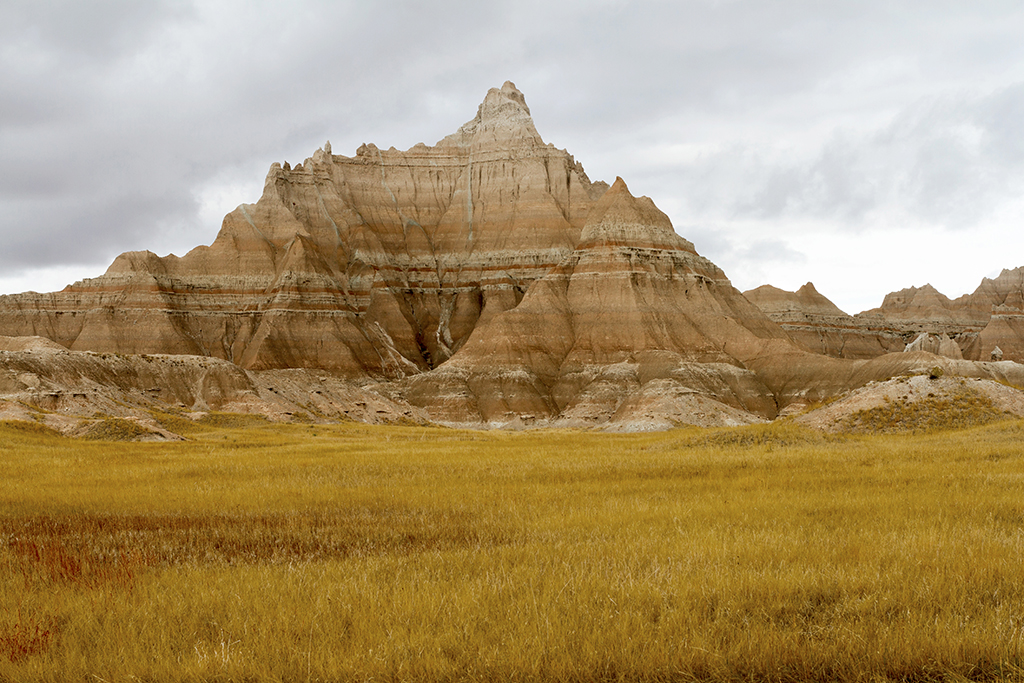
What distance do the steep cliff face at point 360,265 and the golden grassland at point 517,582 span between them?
10831cm

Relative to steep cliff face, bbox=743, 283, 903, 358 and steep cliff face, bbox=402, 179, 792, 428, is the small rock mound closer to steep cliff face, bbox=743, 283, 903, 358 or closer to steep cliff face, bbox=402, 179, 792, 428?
steep cliff face, bbox=402, 179, 792, 428

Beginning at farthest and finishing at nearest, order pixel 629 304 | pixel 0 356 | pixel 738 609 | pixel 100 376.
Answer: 1. pixel 629 304
2. pixel 100 376
3. pixel 0 356
4. pixel 738 609

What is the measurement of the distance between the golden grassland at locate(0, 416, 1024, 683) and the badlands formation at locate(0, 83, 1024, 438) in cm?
5244

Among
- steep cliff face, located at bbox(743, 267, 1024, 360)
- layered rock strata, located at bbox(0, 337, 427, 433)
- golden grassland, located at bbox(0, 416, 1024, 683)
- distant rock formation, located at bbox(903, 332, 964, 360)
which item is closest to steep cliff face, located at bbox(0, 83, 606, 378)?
layered rock strata, located at bbox(0, 337, 427, 433)

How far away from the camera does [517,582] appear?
→ 25.6 ft

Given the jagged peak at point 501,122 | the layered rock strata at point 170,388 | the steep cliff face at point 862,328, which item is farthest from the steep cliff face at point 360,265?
the steep cliff face at point 862,328

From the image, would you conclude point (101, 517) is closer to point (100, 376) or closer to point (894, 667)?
point (894, 667)

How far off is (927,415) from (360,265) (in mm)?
121164

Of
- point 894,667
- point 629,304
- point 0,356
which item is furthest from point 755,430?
point 629,304

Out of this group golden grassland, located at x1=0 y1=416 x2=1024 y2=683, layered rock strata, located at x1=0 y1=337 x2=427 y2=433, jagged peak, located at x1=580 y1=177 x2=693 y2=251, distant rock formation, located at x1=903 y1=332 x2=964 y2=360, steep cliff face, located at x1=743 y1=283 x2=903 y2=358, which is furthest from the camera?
steep cliff face, located at x1=743 y1=283 x2=903 y2=358

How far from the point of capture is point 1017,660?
589cm

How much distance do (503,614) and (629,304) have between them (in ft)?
353

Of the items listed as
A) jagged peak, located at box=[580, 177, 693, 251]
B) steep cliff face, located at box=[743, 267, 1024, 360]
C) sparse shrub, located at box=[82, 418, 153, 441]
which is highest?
jagged peak, located at box=[580, 177, 693, 251]

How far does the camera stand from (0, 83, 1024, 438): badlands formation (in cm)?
9200
